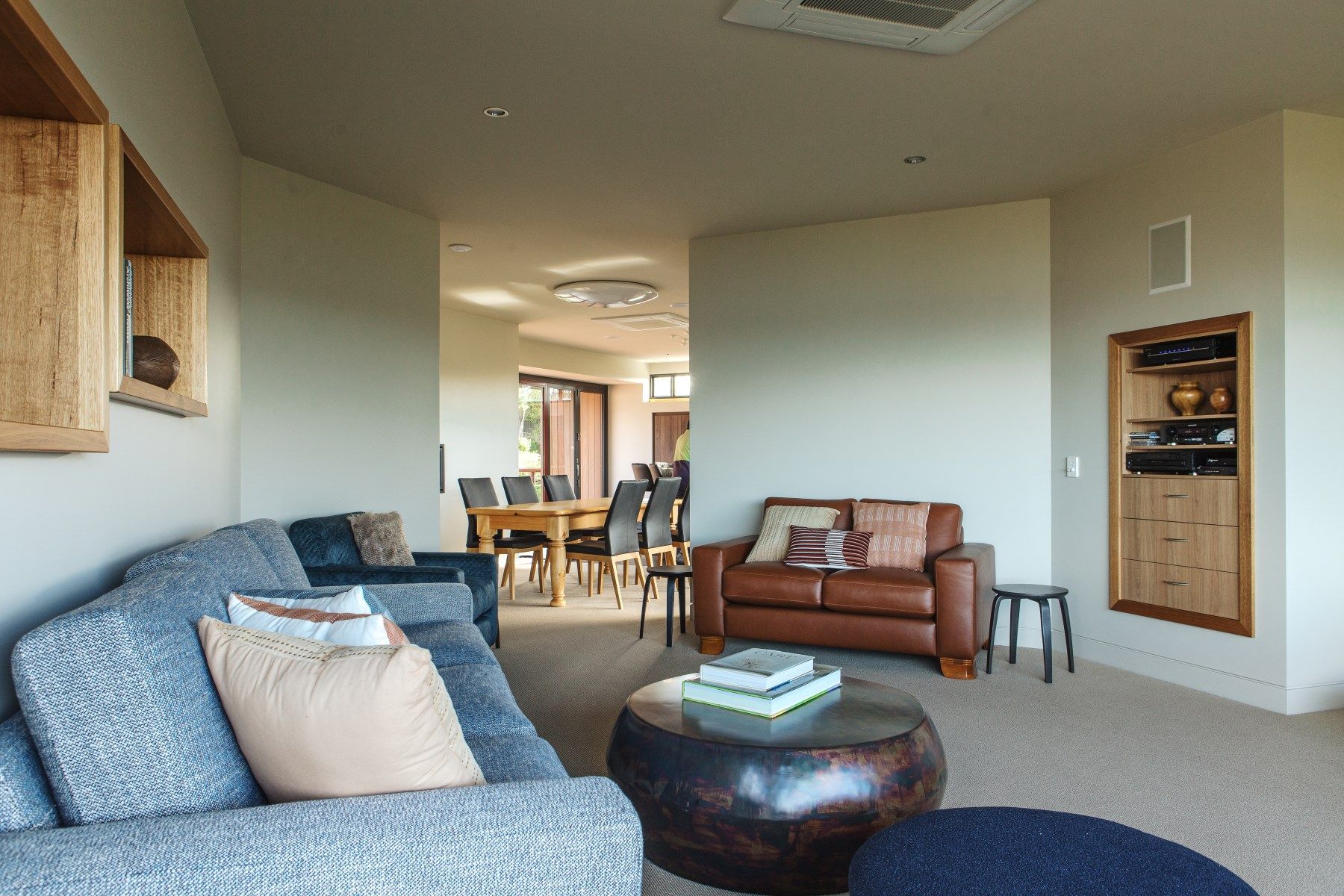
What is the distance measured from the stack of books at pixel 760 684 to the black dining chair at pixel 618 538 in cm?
366

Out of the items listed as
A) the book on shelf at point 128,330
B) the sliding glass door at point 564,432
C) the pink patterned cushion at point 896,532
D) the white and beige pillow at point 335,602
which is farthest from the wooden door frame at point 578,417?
the white and beige pillow at point 335,602

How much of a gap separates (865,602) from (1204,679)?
1.57 metres

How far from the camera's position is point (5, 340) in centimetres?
155

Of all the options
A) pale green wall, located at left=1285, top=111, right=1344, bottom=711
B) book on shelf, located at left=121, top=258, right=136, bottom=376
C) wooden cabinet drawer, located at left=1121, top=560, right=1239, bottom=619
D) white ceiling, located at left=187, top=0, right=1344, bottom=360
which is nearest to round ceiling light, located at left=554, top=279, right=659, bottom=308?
white ceiling, located at left=187, top=0, right=1344, bottom=360

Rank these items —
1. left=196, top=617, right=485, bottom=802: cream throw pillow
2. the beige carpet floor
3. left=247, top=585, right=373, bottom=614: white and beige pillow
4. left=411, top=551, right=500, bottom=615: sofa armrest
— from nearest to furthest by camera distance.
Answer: left=196, top=617, right=485, bottom=802: cream throw pillow < left=247, top=585, right=373, bottom=614: white and beige pillow < the beige carpet floor < left=411, top=551, right=500, bottom=615: sofa armrest

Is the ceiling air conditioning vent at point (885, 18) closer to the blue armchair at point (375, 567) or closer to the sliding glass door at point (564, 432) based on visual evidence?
the blue armchair at point (375, 567)

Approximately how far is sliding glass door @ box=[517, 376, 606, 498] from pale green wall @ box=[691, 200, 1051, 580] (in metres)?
5.46

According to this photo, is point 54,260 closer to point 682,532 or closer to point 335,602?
point 335,602

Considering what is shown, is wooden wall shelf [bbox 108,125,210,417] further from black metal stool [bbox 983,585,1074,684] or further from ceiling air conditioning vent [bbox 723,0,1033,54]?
black metal stool [bbox 983,585,1074,684]

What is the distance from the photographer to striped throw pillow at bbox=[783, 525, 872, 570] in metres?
4.79

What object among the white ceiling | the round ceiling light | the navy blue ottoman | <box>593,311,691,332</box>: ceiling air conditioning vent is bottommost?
the navy blue ottoman

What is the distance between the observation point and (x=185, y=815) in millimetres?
1157

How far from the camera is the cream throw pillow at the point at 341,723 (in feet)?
4.04

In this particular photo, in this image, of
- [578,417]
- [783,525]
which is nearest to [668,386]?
[578,417]
